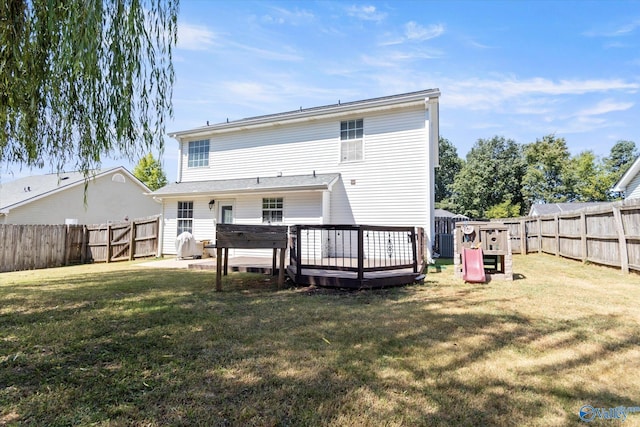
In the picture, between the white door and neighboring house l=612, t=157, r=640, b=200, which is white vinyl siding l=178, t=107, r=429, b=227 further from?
neighboring house l=612, t=157, r=640, b=200

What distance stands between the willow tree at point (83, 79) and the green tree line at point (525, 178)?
113ft

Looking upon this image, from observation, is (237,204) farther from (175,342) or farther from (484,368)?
(484,368)

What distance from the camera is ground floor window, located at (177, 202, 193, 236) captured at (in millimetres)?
13837

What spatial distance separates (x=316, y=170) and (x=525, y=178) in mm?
30414

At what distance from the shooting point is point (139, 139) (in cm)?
438

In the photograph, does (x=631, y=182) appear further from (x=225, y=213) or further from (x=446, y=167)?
(x=446, y=167)

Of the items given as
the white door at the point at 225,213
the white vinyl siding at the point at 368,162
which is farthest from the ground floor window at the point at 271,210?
the white door at the point at 225,213

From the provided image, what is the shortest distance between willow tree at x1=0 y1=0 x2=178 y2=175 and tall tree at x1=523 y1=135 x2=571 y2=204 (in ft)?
124

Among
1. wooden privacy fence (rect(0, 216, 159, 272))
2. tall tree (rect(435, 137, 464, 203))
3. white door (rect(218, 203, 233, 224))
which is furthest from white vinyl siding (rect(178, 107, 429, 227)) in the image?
tall tree (rect(435, 137, 464, 203))

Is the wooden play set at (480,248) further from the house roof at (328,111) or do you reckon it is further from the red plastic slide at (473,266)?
the house roof at (328,111)

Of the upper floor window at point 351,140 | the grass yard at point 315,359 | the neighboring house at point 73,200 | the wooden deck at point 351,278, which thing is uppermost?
the upper floor window at point 351,140

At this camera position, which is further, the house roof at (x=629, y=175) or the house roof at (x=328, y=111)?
the house roof at (x=629, y=175)

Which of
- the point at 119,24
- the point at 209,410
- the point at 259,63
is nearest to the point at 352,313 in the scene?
the point at 209,410

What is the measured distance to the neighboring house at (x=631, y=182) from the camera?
1451cm
